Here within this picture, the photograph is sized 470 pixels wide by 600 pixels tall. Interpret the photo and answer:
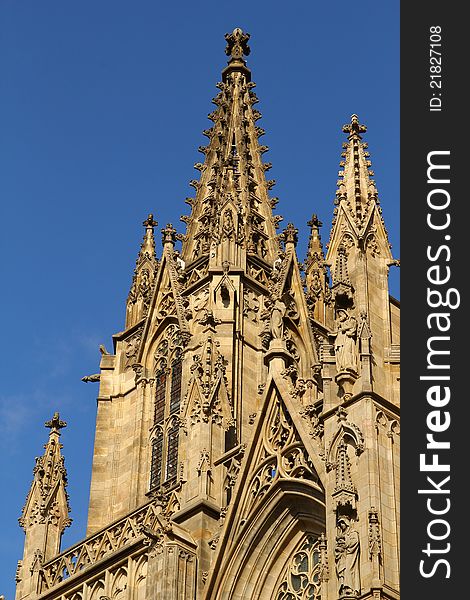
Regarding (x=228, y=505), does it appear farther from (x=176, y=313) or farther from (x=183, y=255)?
(x=183, y=255)

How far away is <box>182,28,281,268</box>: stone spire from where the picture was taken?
127 feet

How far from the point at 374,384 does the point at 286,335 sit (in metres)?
11.1

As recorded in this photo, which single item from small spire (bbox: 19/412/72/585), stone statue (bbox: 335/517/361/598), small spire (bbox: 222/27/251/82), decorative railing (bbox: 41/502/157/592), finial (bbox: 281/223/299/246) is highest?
small spire (bbox: 222/27/251/82)

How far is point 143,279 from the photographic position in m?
41.4

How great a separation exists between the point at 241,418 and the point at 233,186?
792cm

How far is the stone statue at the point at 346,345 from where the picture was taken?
1070 inches

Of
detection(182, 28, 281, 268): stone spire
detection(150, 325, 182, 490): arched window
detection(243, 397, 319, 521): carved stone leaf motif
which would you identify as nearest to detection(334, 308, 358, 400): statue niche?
detection(243, 397, 319, 521): carved stone leaf motif

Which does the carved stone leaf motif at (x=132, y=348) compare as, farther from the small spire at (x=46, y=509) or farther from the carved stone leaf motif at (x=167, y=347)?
the small spire at (x=46, y=509)

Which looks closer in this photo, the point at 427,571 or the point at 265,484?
the point at 427,571

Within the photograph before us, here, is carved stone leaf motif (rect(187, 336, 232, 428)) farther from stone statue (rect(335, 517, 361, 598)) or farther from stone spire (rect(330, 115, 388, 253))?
stone statue (rect(335, 517, 361, 598))

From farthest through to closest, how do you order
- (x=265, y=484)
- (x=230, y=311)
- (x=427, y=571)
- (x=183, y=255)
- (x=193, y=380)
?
(x=183, y=255) < (x=230, y=311) < (x=193, y=380) < (x=265, y=484) < (x=427, y=571)
